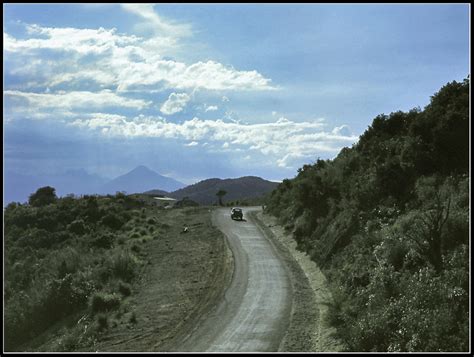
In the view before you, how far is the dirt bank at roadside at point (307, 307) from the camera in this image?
16.3 metres

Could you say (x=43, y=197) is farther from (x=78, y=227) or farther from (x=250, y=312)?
(x=250, y=312)

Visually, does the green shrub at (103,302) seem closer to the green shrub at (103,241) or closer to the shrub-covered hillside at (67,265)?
the shrub-covered hillside at (67,265)

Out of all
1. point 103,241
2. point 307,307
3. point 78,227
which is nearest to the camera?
point 307,307

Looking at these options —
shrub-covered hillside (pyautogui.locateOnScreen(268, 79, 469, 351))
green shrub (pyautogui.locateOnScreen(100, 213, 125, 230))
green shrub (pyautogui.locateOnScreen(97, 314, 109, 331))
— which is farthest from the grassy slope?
shrub-covered hillside (pyautogui.locateOnScreen(268, 79, 469, 351))

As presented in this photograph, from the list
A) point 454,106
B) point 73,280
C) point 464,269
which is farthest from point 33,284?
point 454,106

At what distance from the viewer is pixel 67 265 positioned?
31406 millimetres

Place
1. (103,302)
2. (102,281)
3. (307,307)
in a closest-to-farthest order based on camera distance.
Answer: (307,307) → (103,302) → (102,281)

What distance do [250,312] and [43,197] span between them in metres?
57.4

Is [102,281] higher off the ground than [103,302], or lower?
higher

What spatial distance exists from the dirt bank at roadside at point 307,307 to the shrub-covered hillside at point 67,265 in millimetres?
8293

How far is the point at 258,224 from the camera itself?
51594 millimetres

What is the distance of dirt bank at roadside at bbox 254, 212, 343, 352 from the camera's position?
16280 mm

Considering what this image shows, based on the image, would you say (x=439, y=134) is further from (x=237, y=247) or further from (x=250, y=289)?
(x=237, y=247)

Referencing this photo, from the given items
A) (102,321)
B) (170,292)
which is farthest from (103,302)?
(170,292)
